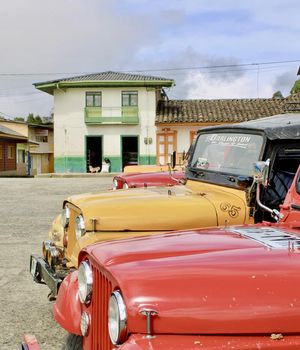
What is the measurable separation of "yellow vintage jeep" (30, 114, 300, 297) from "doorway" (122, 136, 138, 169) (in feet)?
83.3

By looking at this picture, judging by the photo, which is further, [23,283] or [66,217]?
[23,283]

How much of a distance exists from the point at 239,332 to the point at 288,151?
268cm

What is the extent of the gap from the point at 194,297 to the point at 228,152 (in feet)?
9.93

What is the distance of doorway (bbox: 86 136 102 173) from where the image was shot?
30.5 metres

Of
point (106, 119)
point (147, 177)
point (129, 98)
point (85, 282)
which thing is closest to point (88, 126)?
point (106, 119)

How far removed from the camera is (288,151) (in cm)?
429

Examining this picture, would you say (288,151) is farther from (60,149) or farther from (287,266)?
(60,149)

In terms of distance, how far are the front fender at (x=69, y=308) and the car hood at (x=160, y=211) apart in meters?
1.03

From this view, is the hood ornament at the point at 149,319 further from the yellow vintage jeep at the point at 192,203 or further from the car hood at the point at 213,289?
the yellow vintage jeep at the point at 192,203

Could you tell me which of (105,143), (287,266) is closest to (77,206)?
(287,266)

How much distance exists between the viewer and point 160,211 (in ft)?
13.4

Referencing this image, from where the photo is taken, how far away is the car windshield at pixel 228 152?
4.45 meters

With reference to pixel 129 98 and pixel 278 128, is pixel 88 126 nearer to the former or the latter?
pixel 129 98

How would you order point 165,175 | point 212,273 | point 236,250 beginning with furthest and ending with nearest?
point 165,175
point 236,250
point 212,273
